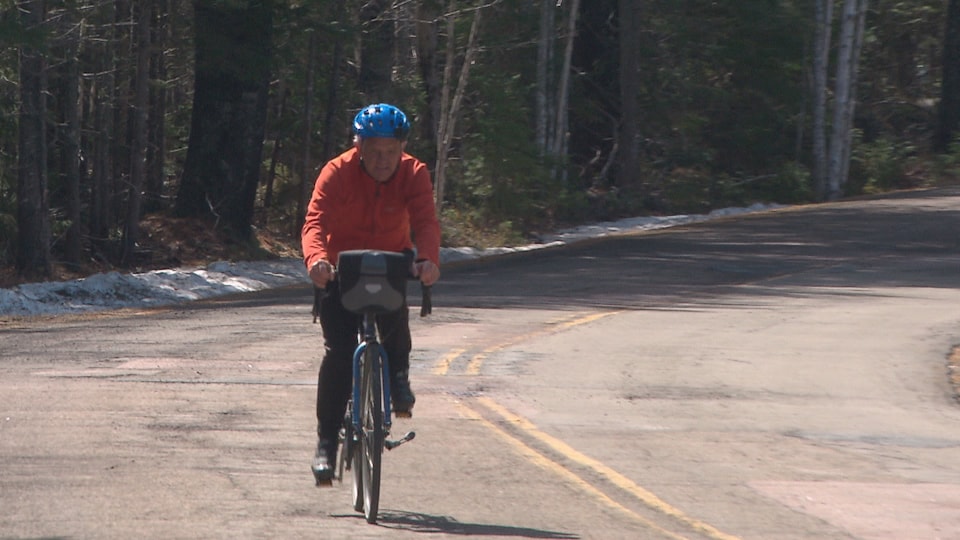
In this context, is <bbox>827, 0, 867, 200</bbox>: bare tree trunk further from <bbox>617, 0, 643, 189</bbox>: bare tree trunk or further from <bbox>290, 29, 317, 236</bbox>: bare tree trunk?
<bbox>290, 29, 317, 236</bbox>: bare tree trunk

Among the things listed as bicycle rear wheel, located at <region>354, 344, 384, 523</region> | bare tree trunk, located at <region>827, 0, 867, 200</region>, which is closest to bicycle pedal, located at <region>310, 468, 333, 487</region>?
bicycle rear wheel, located at <region>354, 344, 384, 523</region>

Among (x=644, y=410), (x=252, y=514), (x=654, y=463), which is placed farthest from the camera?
(x=644, y=410)

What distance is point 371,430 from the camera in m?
6.64

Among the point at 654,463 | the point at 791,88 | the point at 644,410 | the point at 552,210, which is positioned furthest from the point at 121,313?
the point at 791,88

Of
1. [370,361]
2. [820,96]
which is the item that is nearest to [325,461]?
[370,361]

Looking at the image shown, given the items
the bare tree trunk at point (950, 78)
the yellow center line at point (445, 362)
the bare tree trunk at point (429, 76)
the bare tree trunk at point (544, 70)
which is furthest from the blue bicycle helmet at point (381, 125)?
the bare tree trunk at point (950, 78)

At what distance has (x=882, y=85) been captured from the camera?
4875cm

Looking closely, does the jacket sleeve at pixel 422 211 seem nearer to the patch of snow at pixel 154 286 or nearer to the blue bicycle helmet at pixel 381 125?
the blue bicycle helmet at pixel 381 125

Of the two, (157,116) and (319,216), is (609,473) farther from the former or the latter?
(157,116)

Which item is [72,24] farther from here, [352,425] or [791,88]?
[791,88]

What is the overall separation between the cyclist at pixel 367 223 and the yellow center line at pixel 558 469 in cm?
125

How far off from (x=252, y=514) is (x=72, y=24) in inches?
668

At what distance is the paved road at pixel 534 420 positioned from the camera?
7070 millimetres

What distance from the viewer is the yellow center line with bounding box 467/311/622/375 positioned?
496 inches
